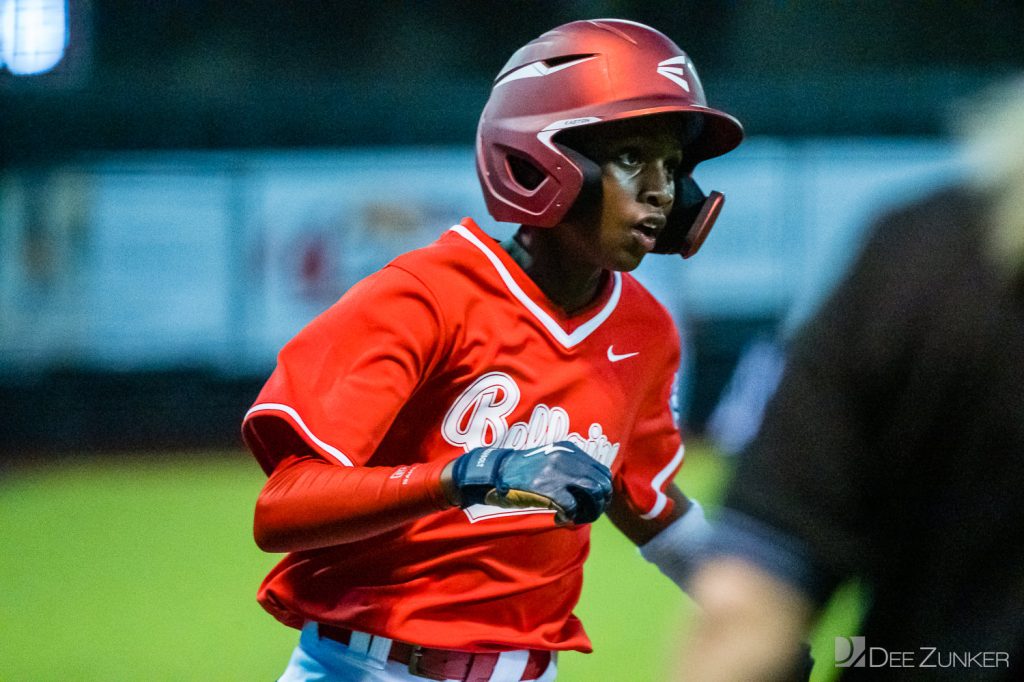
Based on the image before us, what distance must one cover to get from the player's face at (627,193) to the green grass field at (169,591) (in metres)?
1.53

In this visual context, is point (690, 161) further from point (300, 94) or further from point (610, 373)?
point (300, 94)

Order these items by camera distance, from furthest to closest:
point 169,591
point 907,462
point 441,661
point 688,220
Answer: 1. point 169,591
2. point 688,220
3. point 441,661
4. point 907,462

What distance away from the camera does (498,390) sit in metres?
2.35

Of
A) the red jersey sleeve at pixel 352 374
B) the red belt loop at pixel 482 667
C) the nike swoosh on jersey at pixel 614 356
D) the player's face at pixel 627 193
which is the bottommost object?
the red belt loop at pixel 482 667

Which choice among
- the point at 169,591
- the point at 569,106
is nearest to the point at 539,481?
the point at 569,106

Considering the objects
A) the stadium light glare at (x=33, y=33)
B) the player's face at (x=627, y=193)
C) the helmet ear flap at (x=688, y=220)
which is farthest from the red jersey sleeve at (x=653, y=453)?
the stadium light glare at (x=33, y=33)

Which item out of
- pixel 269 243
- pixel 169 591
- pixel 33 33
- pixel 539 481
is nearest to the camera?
pixel 539 481

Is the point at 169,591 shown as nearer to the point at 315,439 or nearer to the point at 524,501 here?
the point at 315,439

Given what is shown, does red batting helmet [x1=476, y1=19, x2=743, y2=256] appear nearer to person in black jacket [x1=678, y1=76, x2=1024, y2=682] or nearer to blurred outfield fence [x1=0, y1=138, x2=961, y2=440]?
person in black jacket [x1=678, y1=76, x2=1024, y2=682]

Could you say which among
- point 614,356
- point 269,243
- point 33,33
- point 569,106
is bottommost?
point 614,356

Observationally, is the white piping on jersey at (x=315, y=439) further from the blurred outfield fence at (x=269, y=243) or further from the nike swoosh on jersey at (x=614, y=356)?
the blurred outfield fence at (x=269, y=243)

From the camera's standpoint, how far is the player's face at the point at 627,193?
2428 millimetres

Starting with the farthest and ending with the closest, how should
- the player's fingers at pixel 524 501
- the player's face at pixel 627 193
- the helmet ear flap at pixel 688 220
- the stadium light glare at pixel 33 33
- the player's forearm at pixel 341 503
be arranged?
1. the stadium light glare at pixel 33 33
2. the helmet ear flap at pixel 688 220
3. the player's face at pixel 627 193
4. the player's forearm at pixel 341 503
5. the player's fingers at pixel 524 501

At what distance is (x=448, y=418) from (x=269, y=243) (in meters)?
9.70
